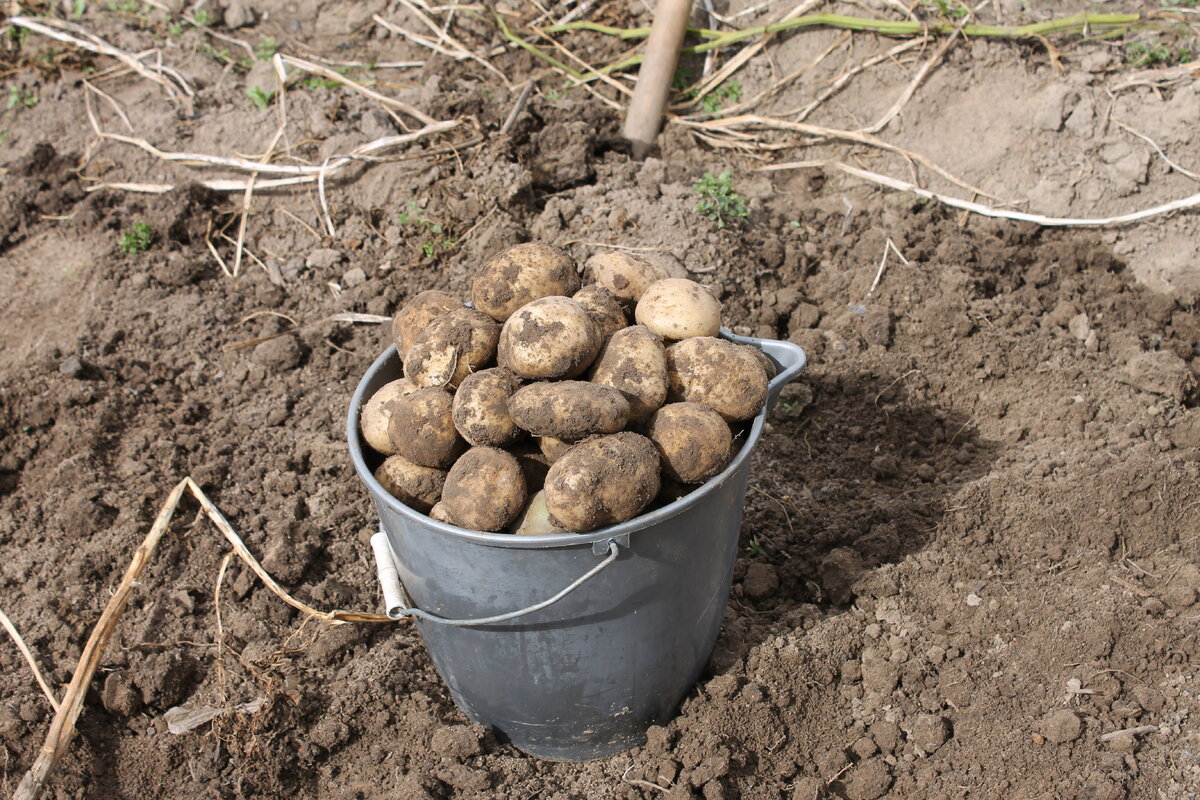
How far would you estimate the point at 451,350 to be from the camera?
212 cm

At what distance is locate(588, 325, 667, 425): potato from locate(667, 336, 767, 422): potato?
2.6 inches

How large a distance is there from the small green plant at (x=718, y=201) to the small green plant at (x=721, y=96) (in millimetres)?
785

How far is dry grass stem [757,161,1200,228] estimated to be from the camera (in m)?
3.91

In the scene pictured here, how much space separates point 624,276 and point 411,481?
0.78 m

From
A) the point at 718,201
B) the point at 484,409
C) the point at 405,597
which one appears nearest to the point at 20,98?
the point at 718,201

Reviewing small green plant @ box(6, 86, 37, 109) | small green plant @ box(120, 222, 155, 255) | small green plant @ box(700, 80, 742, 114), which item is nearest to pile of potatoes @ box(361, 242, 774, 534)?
small green plant @ box(120, 222, 155, 255)

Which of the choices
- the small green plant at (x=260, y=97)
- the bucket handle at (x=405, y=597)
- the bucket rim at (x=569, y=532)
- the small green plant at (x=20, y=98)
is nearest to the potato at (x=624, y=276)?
the bucket rim at (x=569, y=532)

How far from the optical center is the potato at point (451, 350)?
83.7 inches

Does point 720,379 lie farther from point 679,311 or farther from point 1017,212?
point 1017,212

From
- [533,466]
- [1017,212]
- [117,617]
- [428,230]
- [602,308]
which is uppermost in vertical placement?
[1017,212]

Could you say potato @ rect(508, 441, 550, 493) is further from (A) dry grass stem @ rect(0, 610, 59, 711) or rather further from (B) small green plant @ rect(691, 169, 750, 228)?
(B) small green plant @ rect(691, 169, 750, 228)

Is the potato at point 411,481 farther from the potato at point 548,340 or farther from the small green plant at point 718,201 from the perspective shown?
the small green plant at point 718,201

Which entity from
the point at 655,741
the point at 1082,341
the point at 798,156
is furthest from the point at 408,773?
the point at 798,156

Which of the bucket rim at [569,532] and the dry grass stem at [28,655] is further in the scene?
the dry grass stem at [28,655]
